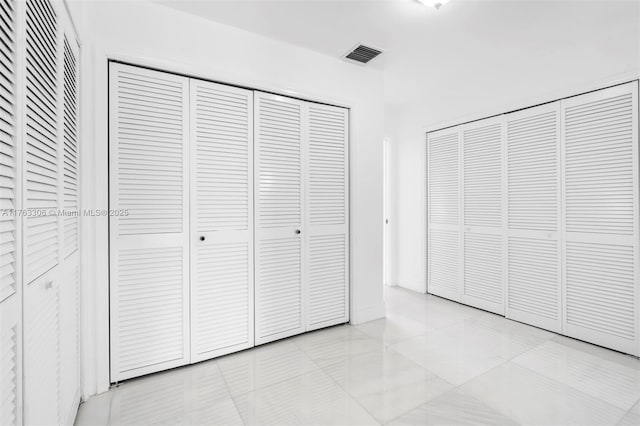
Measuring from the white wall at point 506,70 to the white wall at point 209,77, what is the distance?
82 centimetres

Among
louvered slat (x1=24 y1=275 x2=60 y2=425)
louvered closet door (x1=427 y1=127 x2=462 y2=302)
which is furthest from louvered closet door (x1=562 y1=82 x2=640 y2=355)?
louvered slat (x1=24 y1=275 x2=60 y2=425)

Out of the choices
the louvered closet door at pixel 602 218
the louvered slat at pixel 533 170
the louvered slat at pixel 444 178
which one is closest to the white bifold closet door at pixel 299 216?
the louvered slat at pixel 444 178

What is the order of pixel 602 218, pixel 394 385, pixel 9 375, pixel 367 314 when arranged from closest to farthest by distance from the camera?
1. pixel 9 375
2. pixel 394 385
3. pixel 602 218
4. pixel 367 314

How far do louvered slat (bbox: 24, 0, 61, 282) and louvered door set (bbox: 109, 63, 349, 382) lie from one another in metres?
0.69

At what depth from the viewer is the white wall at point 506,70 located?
240 centimetres

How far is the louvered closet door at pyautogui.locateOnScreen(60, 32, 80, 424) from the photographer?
1520 mm

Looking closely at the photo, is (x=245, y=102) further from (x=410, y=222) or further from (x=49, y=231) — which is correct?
(x=410, y=222)

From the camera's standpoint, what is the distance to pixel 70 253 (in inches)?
66.4

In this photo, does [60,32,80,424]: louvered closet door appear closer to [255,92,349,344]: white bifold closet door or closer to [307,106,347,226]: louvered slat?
[255,92,349,344]: white bifold closet door

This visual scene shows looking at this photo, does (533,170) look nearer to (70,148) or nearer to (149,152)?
(149,152)

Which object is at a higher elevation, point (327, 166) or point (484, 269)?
point (327, 166)

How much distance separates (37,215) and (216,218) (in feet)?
4.15

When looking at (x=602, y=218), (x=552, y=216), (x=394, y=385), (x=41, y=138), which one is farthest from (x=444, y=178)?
(x=41, y=138)

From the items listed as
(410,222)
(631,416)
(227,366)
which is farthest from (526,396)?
(410,222)
